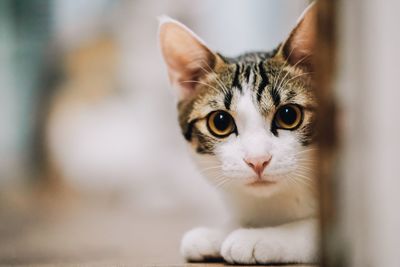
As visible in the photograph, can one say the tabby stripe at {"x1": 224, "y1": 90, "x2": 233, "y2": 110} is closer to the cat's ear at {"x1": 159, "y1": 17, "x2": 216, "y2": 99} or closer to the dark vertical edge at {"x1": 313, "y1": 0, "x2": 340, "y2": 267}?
the cat's ear at {"x1": 159, "y1": 17, "x2": 216, "y2": 99}

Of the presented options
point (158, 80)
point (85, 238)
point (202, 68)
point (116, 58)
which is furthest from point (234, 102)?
point (116, 58)

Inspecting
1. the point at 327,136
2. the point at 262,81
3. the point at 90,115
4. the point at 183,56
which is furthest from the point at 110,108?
the point at 327,136

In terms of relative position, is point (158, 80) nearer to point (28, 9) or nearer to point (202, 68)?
point (28, 9)

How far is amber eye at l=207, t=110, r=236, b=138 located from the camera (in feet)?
2.71

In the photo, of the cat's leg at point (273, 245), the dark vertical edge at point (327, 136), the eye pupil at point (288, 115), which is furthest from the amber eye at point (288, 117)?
the dark vertical edge at point (327, 136)

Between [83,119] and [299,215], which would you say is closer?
[299,215]


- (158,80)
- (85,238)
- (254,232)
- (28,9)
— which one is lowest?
(85,238)

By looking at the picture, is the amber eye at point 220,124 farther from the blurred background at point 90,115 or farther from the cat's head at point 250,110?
the blurred background at point 90,115

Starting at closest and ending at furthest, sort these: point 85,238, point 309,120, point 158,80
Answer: point 309,120 → point 85,238 → point 158,80

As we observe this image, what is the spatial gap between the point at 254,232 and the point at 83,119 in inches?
73.8

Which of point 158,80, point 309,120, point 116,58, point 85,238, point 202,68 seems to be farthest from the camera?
point 116,58

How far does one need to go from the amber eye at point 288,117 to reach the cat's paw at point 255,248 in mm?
168

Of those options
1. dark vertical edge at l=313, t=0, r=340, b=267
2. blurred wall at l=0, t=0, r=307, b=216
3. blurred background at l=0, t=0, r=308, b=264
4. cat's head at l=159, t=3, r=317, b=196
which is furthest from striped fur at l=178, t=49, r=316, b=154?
blurred wall at l=0, t=0, r=307, b=216

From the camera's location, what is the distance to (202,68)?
0.90m
